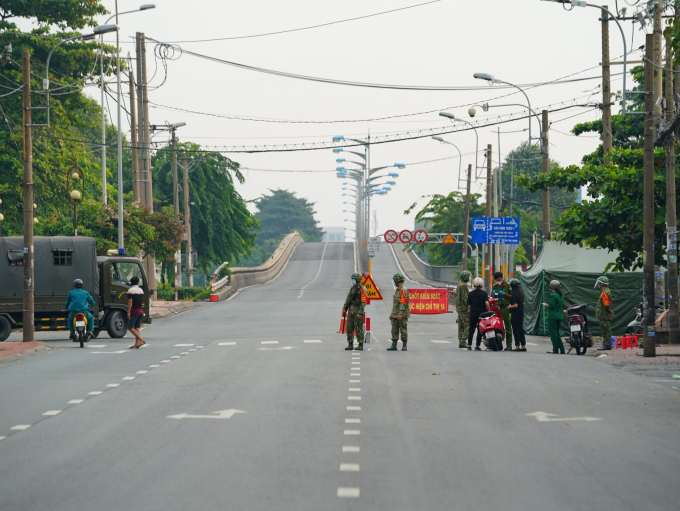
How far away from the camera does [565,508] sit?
252 inches

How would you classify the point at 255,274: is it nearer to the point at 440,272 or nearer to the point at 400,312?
the point at 440,272

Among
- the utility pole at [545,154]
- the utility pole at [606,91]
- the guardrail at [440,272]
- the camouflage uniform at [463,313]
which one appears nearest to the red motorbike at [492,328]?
the camouflage uniform at [463,313]

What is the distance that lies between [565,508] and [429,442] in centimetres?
253

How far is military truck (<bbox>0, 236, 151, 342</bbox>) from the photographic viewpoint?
2406 cm

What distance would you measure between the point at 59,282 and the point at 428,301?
16957 mm

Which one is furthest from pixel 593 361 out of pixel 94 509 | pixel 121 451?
pixel 94 509

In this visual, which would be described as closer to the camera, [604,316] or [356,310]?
[356,310]

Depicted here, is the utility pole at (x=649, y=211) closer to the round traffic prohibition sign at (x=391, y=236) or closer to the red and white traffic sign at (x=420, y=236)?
the round traffic prohibition sign at (x=391, y=236)

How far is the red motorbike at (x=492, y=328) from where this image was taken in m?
19.9

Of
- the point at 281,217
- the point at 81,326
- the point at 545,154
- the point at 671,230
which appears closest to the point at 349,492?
the point at 671,230

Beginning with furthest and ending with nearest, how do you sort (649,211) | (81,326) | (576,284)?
(576,284) → (81,326) → (649,211)

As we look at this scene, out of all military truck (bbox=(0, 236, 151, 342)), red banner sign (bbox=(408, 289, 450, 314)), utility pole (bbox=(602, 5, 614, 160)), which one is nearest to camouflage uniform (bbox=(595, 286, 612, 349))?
utility pole (bbox=(602, 5, 614, 160))

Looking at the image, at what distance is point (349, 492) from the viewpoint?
6.75 meters

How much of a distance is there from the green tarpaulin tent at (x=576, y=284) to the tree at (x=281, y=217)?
13552 cm
